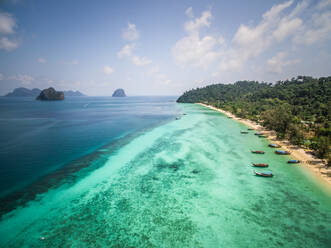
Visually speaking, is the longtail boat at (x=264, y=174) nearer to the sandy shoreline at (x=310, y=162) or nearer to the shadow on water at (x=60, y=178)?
the sandy shoreline at (x=310, y=162)

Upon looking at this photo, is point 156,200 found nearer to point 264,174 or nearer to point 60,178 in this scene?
point 60,178

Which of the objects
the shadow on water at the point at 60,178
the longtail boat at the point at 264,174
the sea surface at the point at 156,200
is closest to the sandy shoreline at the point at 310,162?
the sea surface at the point at 156,200

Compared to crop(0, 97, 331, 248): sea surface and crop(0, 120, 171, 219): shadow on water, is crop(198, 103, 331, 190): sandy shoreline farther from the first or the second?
crop(0, 120, 171, 219): shadow on water

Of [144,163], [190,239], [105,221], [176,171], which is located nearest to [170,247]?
[190,239]

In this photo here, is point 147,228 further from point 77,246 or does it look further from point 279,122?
point 279,122

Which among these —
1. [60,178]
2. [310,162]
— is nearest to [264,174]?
[310,162]

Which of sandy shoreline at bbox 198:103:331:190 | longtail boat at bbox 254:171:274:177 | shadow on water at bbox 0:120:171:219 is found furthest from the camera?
longtail boat at bbox 254:171:274:177

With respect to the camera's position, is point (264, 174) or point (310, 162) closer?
point (264, 174)

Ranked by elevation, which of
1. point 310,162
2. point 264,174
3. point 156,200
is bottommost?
point 156,200

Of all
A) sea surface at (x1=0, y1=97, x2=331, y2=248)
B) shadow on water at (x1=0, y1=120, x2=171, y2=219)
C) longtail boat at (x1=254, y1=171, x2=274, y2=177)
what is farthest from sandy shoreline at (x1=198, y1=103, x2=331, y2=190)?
shadow on water at (x1=0, y1=120, x2=171, y2=219)

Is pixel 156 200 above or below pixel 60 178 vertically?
below

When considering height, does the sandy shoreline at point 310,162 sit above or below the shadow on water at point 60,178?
above

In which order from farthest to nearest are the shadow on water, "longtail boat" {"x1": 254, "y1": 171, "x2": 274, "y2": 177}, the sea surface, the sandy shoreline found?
"longtail boat" {"x1": 254, "y1": 171, "x2": 274, "y2": 177} < the sandy shoreline < the shadow on water < the sea surface
